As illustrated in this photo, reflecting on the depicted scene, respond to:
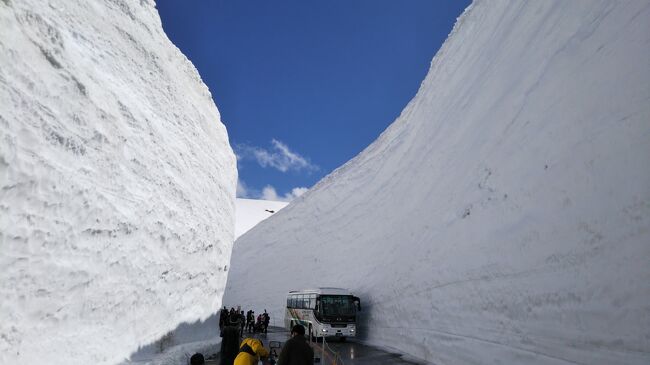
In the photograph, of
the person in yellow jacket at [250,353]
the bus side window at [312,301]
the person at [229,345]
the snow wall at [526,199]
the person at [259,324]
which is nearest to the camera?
the person in yellow jacket at [250,353]

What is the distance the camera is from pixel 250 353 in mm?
5246

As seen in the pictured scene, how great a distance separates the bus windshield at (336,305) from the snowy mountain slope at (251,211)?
5048 cm

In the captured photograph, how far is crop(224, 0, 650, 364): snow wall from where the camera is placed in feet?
24.6

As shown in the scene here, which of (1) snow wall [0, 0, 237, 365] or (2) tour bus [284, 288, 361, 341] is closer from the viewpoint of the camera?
(1) snow wall [0, 0, 237, 365]

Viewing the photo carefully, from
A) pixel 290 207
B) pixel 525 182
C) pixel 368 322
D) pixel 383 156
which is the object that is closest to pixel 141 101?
pixel 525 182

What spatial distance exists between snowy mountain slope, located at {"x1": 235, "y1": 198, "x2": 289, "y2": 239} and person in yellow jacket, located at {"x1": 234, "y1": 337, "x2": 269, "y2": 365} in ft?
211

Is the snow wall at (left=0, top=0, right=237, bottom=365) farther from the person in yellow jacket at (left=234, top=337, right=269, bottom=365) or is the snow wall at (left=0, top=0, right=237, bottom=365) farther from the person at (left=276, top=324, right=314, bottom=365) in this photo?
the person at (left=276, top=324, right=314, bottom=365)

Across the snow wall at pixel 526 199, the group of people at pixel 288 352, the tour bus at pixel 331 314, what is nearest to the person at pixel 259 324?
the tour bus at pixel 331 314

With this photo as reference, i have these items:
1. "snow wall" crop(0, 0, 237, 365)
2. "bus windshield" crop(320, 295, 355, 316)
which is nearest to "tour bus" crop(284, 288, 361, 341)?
"bus windshield" crop(320, 295, 355, 316)

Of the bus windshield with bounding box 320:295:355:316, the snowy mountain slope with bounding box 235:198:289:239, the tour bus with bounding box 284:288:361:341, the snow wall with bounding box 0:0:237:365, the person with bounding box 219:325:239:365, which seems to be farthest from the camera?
the snowy mountain slope with bounding box 235:198:289:239

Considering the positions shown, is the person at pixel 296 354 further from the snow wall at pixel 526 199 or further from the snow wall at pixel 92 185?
the snow wall at pixel 526 199

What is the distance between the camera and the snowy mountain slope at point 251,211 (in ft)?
243

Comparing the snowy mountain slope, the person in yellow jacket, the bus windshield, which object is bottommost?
the person in yellow jacket

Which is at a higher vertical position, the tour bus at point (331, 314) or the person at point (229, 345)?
the tour bus at point (331, 314)
